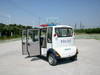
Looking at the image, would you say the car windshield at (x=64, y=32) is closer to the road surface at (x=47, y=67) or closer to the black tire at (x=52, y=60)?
the black tire at (x=52, y=60)

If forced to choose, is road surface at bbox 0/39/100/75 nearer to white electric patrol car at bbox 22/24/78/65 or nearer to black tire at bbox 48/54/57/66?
black tire at bbox 48/54/57/66

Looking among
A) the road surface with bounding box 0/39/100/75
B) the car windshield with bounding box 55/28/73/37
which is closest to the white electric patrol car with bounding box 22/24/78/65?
the car windshield with bounding box 55/28/73/37

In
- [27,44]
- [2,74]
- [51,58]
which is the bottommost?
[2,74]

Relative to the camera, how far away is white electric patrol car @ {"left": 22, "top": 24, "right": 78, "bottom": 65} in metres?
4.83

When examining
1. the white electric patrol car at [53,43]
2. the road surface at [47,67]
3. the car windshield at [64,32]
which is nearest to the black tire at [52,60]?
the white electric patrol car at [53,43]

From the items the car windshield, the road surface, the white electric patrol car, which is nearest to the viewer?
the road surface

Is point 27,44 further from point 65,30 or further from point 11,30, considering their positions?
point 11,30

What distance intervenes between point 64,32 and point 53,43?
0.92m

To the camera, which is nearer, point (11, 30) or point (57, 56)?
point (57, 56)

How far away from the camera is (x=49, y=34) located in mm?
5066

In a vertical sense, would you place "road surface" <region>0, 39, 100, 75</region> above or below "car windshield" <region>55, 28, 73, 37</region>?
below

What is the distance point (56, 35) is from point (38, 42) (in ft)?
4.82

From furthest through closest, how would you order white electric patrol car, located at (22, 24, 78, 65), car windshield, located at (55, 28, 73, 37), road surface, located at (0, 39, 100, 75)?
car windshield, located at (55, 28, 73, 37) → white electric patrol car, located at (22, 24, 78, 65) → road surface, located at (0, 39, 100, 75)

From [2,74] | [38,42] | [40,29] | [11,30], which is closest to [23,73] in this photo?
[2,74]
